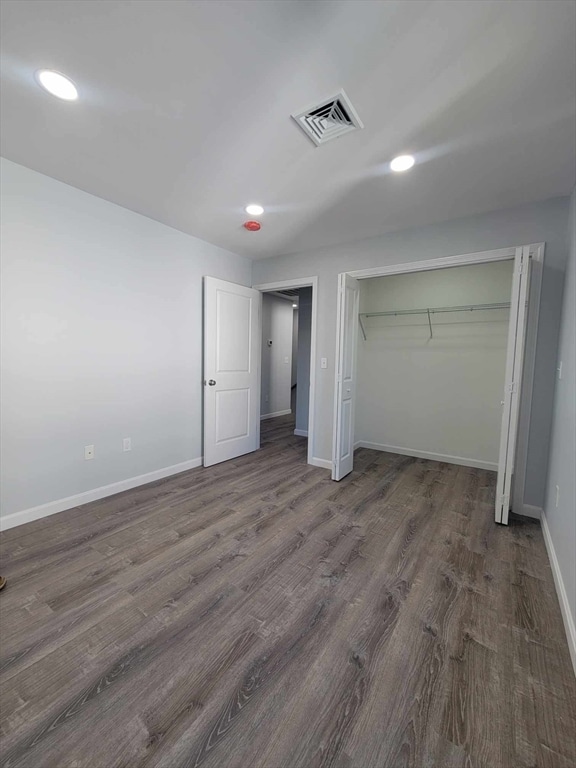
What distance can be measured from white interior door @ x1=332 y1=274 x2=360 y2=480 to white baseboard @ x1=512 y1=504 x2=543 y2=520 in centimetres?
158

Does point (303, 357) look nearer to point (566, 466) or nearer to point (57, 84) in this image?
point (566, 466)

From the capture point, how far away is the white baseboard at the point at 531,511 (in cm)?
260

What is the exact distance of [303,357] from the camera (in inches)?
203

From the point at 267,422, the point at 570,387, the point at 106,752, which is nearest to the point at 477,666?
the point at 106,752

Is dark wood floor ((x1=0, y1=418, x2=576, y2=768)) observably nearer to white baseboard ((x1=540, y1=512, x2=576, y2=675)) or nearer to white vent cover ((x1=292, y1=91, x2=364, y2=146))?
white baseboard ((x1=540, y1=512, x2=576, y2=675))

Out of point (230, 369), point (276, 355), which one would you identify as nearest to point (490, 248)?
point (230, 369)

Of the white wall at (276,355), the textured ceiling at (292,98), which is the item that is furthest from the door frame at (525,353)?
the white wall at (276,355)

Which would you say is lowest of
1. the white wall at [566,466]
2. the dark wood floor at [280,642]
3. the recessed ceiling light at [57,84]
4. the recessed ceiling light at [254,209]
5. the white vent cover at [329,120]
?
the dark wood floor at [280,642]

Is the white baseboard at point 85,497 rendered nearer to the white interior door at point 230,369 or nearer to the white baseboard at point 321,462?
the white interior door at point 230,369

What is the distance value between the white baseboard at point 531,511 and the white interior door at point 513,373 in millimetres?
350

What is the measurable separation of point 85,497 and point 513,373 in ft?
11.8

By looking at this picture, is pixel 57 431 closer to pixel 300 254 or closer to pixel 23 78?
pixel 23 78

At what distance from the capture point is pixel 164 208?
2787 millimetres

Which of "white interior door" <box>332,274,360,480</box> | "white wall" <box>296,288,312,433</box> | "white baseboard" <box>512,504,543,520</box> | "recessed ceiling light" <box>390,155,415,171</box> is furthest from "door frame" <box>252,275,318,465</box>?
"white baseboard" <box>512,504,543,520</box>
